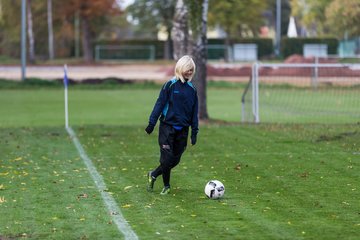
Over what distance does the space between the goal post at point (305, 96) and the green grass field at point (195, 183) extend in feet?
9.64

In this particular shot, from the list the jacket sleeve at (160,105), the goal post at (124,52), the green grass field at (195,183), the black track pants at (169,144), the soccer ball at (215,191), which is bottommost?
the goal post at (124,52)

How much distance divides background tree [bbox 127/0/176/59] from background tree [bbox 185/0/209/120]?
53266 millimetres

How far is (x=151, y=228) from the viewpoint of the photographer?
31.1ft

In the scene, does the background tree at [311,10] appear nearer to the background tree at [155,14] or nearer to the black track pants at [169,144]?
the background tree at [155,14]

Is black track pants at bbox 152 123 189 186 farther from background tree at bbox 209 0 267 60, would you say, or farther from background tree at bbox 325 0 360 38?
background tree at bbox 209 0 267 60

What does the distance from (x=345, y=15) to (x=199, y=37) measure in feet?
120

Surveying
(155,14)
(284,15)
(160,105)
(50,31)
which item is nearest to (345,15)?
(155,14)

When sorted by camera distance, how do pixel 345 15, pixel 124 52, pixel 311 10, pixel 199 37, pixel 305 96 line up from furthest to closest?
pixel 124 52 < pixel 311 10 < pixel 345 15 < pixel 305 96 < pixel 199 37

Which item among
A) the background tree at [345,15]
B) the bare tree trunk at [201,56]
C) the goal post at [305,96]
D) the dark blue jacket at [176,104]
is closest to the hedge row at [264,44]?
the background tree at [345,15]

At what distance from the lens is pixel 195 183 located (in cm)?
1288

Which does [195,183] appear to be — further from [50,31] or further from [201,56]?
[50,31]

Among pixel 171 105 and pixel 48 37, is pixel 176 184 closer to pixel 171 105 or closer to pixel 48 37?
pixel 171 105

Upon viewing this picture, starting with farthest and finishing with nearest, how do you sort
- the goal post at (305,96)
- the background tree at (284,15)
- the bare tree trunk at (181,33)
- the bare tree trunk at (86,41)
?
the background tree at (284,15), the bare tree trunk at (86,41), the goal post at (305,96), the bare tree trunk at (181,33)

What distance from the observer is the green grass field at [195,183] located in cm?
955
